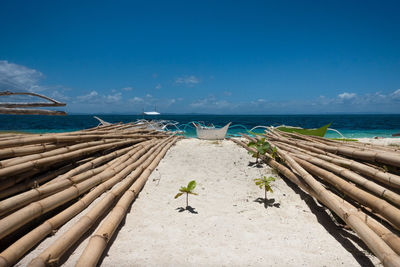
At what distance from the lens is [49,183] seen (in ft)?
7.52

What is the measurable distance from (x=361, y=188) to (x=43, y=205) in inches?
115

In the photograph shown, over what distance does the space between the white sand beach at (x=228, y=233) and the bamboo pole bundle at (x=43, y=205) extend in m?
0.21

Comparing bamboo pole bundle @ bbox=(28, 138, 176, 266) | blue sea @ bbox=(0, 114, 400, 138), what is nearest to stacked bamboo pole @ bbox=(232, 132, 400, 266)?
bamboo pole bundle @ bbox=(28, 138, 176, 266)

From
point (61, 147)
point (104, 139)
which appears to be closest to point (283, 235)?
point (61, 147)

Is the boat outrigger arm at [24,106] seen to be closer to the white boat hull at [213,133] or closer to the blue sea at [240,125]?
the blue sea at [240,125]

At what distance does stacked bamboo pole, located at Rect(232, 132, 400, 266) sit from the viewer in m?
1.55

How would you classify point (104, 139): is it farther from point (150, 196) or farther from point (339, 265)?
point (339, 265)

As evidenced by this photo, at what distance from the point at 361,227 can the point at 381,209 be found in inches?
14.7

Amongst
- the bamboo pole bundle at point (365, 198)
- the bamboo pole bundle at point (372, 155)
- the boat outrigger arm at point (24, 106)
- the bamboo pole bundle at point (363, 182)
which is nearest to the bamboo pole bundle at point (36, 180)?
the boat outrigger arm at point (24, 106)

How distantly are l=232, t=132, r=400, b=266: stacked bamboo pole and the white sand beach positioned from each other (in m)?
0.20

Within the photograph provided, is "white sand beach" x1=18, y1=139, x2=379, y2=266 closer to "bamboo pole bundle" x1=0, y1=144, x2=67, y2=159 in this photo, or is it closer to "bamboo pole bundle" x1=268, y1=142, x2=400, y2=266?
"bamboo pole bundle" x1=268, y1=142, x2=400, y2=266

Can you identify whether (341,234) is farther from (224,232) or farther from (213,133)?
(213,133)

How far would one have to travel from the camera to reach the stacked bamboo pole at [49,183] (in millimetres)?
1584

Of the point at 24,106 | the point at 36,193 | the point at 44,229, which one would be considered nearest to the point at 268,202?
the point at 44,229
